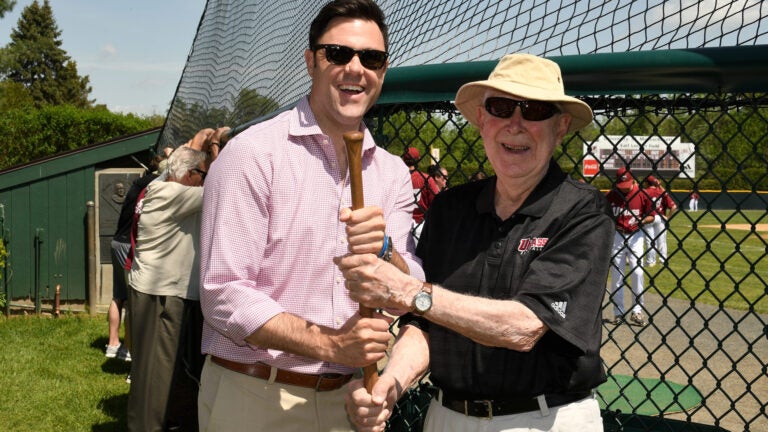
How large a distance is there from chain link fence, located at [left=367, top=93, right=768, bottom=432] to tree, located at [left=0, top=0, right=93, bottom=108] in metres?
69.6

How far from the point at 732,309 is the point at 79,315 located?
892cm

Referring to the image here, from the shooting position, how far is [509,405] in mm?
1998

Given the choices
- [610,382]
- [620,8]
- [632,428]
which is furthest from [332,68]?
[610,382]


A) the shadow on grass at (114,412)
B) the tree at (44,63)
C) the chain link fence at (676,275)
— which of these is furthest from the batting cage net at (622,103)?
the tree at (44,63)

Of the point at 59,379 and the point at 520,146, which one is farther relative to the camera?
the point at 59,379

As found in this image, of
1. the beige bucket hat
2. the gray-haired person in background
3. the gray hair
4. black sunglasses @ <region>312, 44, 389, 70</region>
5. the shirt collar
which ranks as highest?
black sunglasses @ <region>312, 44, 389, 70</region>

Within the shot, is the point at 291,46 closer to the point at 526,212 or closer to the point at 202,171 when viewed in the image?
the point at 202,171

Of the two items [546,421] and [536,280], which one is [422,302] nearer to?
[536,280]

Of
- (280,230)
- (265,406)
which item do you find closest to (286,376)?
(265,406)

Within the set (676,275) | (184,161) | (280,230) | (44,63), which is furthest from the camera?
(44,63)

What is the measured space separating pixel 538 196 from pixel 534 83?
0.97ft

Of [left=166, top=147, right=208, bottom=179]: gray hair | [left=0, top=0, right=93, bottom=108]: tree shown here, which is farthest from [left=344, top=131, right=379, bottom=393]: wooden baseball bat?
[left=0, top=0, right=93, bottom=108]: tree

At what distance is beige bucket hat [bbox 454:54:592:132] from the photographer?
6.42ft

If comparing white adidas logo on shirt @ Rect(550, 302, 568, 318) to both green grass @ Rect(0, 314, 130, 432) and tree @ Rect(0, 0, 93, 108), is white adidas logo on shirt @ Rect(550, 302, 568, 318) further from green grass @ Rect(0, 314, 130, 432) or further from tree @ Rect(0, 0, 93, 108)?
tree @ Rect(0, 0, 93, 108)
